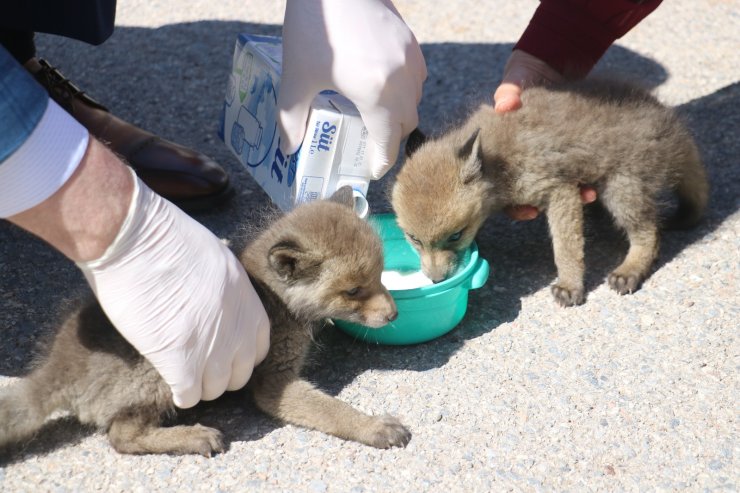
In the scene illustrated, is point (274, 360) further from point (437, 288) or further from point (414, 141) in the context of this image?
point (414, 141)

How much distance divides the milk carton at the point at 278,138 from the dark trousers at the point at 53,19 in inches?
27.4

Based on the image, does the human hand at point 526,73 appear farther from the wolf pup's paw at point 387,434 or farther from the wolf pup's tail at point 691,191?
the wolf pup's paw at point 387,434

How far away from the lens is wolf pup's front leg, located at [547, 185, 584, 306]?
3.65 meters

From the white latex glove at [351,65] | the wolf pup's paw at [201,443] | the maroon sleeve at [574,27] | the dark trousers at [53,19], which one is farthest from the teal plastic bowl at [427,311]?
the dark trousers at [53,19]

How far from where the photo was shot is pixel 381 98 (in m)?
3.38

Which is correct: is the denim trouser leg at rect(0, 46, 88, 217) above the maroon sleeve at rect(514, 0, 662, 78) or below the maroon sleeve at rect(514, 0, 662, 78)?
above

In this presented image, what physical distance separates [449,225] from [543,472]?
129cm

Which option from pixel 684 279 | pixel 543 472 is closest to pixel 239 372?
pixel 543 472

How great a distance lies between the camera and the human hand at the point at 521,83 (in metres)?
3.84

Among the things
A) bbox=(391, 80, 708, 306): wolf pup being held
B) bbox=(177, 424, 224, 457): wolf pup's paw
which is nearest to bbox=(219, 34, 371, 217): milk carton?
bbox=(391, 80, 708, 306): wolf pup being held

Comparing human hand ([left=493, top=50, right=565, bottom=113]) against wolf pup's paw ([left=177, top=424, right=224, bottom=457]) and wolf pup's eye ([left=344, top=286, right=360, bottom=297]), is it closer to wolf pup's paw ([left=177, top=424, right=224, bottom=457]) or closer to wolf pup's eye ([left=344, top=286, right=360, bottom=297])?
wolf pup's eye ([left=344, top=286, right=360, bottom=297])

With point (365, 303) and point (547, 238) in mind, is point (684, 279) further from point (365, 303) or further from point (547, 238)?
point (365, 303)

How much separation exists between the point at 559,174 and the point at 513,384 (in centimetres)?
109

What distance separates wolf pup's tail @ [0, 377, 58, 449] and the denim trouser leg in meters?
0.69
